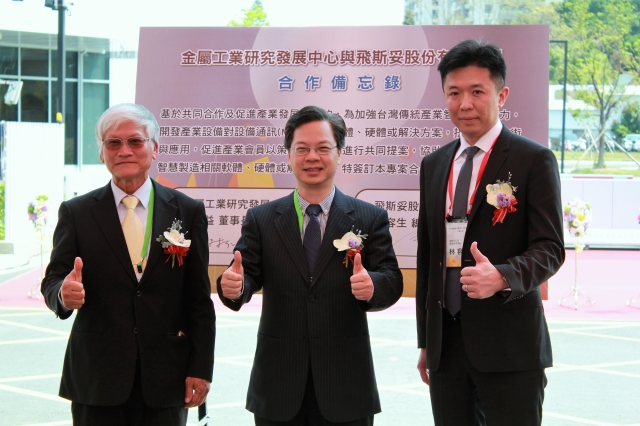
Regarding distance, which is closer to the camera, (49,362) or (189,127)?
(189,127)

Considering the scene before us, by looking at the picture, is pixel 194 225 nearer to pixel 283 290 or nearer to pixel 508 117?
pixel 283 290

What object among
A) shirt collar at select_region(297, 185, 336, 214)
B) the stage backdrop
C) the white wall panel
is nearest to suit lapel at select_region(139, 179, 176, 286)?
shirt collar at select_region(297, 185, 336, 214)

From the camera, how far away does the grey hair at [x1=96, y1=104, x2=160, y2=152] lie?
7.83 feet

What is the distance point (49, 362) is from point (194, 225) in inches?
167

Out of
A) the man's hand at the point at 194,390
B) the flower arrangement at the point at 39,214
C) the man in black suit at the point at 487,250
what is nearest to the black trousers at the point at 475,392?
the man in black suit at the point at 487,250

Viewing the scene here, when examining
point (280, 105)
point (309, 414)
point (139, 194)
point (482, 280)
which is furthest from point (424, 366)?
point (280, 105)

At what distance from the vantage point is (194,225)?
246 cm

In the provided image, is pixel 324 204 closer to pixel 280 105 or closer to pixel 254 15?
pixel 280 105

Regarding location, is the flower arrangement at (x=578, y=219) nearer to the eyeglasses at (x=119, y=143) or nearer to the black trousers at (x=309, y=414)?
the black trousers at (x=309, y=414)

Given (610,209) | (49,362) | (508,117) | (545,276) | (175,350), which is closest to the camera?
(545,276)

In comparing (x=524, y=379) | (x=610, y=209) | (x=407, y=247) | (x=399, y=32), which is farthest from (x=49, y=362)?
(x=610, y=209)

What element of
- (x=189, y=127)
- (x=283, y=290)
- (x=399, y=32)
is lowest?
(x=283, y=290)

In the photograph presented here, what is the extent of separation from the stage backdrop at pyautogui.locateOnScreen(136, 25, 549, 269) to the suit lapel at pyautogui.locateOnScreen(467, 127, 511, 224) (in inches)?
51.1

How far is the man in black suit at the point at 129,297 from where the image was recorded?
91.2 inches
